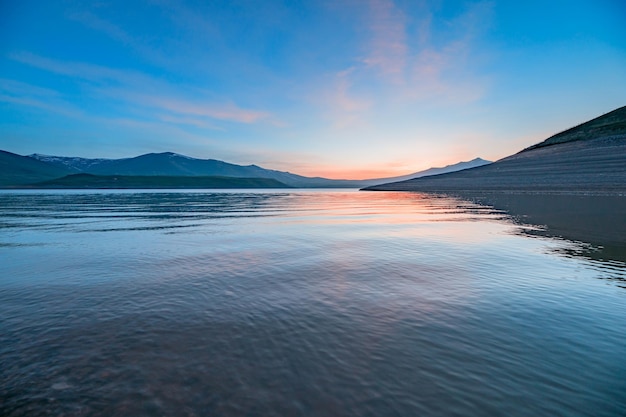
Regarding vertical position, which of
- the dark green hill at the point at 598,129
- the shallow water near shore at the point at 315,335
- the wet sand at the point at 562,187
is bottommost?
the shallow water near shore at the point at 315,335

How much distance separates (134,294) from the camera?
1083 centimetres

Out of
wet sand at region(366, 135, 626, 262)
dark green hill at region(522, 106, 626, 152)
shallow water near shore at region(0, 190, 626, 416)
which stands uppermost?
dark green hill at region(522, 106, 626, 152)

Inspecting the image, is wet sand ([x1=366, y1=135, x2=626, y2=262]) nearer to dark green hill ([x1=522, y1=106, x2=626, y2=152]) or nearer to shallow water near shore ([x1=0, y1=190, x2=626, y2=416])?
dark green hill ([x1=522, y1=106, x2=626, y2=152])

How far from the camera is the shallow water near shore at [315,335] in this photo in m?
5.39

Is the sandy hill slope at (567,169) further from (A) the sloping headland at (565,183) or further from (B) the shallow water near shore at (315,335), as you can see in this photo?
(B) the shallow water near shore at (315,335)

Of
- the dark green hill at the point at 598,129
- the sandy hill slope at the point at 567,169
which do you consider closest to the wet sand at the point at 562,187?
the sandy hill slope at the point at 567,169

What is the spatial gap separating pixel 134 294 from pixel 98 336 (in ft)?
10.6

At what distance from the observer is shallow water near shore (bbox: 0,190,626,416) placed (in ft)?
17.7

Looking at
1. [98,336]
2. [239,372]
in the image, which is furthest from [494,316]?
[98,336]

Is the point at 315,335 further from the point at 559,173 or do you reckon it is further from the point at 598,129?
the point at 598,129

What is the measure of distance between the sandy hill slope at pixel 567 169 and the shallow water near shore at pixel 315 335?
65464 mm

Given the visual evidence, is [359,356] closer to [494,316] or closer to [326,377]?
[326,377]

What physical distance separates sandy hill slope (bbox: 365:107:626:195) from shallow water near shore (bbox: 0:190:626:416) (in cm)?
6546

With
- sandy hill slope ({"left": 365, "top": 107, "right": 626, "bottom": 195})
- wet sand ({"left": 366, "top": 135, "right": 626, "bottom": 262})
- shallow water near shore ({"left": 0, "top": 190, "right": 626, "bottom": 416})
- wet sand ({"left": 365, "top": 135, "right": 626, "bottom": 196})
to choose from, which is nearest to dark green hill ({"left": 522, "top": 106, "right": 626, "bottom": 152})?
sandy hill slope ({"left": 365, "top": 107, "right": 626, "bottom": 195})
